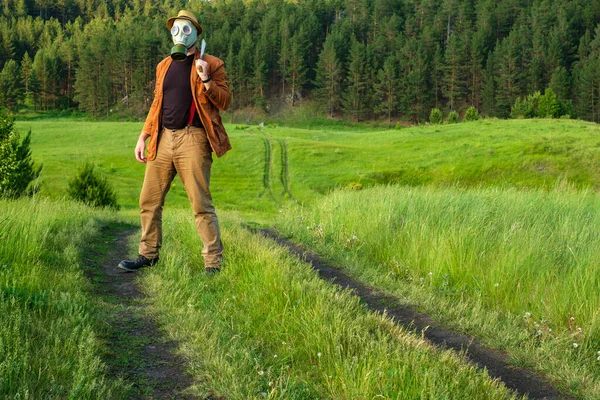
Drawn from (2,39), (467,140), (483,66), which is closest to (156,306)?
(467,140)

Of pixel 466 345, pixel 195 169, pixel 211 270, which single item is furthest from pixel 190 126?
pixel 466 345

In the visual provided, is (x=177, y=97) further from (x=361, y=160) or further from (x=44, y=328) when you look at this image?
(x=361, y=160)

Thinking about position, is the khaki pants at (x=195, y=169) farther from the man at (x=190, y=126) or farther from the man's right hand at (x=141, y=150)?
the man's right hand at (x=141, y=150)

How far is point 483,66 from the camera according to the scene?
112938 mm

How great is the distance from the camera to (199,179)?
663 centimetres

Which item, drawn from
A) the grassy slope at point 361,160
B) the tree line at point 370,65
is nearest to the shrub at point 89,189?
the grassy slope at point 361,160

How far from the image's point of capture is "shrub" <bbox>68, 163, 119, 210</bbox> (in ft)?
95.5

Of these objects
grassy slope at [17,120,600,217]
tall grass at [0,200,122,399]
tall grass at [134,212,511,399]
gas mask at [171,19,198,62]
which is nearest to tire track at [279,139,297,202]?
grassy slope at [17,120,600,217]

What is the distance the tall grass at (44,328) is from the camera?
9.62 ft

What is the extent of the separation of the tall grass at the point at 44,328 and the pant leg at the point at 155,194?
1.09 meters

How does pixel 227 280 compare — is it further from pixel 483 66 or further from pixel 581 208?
pixel 483 66

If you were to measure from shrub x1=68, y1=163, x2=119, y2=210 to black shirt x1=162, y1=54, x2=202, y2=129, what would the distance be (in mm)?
23875

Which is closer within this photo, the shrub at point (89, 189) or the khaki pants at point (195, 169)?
the khaki pants at point (195, 169)

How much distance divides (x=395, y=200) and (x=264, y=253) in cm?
621
